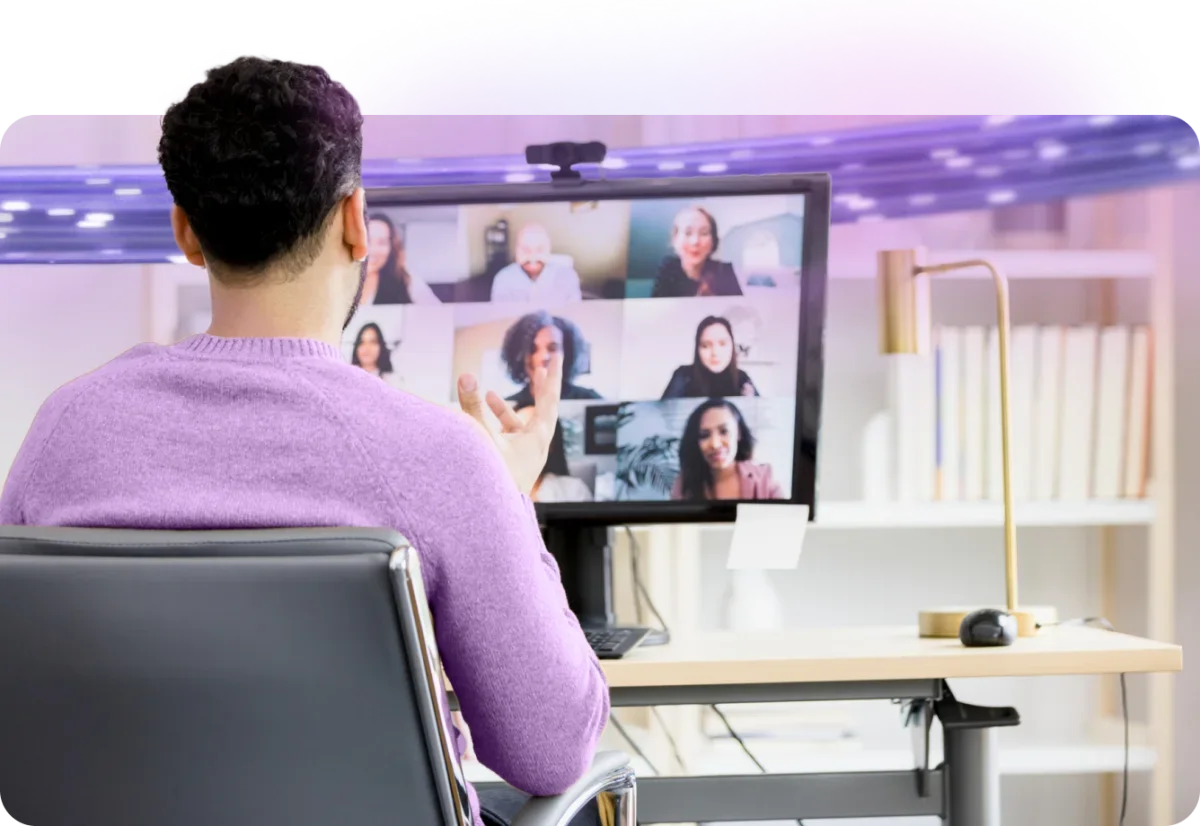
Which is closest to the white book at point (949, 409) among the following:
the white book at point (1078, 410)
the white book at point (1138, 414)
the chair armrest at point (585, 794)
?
the white book at point (1078, 410)

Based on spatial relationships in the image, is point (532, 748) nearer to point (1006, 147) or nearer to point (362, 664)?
point (362, 664)

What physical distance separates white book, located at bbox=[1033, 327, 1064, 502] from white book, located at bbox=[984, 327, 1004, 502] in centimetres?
8

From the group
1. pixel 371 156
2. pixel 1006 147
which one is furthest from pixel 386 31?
pixel 1006 147

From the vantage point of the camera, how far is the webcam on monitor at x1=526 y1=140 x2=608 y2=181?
5.72 feet

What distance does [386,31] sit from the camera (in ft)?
9.09

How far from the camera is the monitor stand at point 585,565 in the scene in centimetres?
173

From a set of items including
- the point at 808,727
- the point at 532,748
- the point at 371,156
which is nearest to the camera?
the point at 532,748

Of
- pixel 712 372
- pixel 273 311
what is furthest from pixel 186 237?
pixel 712 372

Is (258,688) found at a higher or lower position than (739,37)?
lower

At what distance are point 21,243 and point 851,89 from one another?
1858 millimetres

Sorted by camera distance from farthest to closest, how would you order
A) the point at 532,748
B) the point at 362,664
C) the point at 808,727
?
1. the point at 808,727
2. the point at 532,748
3. the point at 362,664

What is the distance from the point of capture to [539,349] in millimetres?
1727

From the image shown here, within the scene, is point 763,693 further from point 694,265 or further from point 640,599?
point 640,599

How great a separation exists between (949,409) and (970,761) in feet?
3.69
